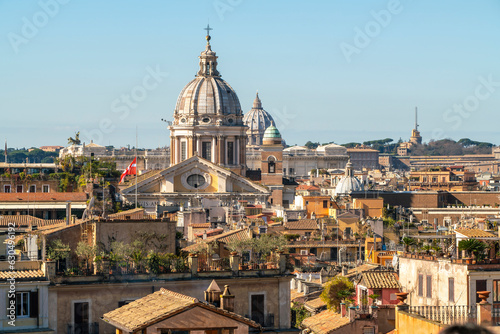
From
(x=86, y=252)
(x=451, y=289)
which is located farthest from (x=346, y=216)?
(x=451, y=289)

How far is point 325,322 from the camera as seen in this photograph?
92.4ft

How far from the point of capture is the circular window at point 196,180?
Answer: 3563 inches

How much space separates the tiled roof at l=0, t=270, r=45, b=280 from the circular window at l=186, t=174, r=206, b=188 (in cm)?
6626

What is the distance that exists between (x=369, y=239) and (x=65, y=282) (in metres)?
25.2

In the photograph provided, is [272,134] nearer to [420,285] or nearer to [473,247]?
[420,285]

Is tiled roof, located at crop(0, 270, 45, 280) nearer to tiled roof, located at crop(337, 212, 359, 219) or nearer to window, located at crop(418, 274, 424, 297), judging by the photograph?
window, located at crop(418, 274, 424, 297)

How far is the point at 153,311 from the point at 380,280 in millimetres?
8671

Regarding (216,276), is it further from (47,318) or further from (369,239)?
(369,239)

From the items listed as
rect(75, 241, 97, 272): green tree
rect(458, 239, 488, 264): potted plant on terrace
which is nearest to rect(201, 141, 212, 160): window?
rect(75, 241, 97, 272): green tree

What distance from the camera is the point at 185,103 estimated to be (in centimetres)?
10850

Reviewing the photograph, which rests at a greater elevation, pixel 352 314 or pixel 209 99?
pixel 209 99

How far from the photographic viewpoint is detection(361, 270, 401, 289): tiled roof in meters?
27.1

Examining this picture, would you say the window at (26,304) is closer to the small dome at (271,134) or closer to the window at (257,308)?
the window at (257,308)


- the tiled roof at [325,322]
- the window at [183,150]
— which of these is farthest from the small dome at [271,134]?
the tiled roof at [325,322]
